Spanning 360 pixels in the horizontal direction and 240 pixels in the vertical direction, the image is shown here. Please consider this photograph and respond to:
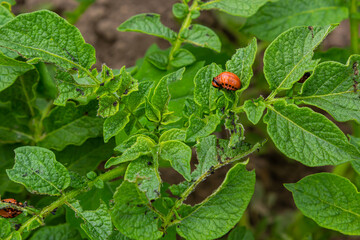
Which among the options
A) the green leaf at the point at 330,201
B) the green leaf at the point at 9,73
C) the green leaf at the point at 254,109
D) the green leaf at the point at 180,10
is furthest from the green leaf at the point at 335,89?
the green leaf at the point at 9,73

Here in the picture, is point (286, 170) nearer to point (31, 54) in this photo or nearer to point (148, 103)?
point (148, 103)

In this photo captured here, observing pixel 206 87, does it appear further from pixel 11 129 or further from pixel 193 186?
pixel 11 129

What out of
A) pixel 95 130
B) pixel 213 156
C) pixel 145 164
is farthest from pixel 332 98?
pixel 95 130

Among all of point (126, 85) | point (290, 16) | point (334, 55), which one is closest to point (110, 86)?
point (126, 85)

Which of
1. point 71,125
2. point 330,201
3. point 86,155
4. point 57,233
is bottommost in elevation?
point 57,233

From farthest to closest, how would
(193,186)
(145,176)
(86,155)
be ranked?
1. (86,155)
2. (193,186)
3. (145,176)
